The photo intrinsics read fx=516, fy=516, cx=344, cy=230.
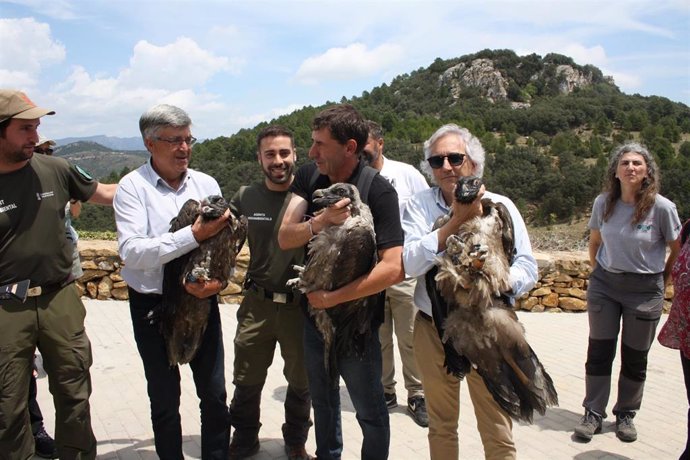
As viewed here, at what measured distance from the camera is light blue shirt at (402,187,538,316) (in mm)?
2857

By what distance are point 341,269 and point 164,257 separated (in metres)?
1.10

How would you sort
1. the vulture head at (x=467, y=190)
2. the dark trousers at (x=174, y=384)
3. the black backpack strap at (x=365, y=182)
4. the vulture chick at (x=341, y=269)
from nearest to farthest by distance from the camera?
1. the vulture head at (x=467, y=190)
2. the vulture chick at (x=341, y=269)
3. the black backpack strap at (x=365, y=182)
4. the dark trousers at (x=174, y=384)

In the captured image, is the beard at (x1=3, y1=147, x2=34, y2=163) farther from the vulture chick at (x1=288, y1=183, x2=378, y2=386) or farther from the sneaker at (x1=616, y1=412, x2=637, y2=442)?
the sneaker at (x1=616, y1=412, x2=637, y2=442)

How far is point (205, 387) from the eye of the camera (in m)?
3.49

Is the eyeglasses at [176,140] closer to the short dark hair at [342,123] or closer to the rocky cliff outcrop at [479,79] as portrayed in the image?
the short dark hair at [342,123]

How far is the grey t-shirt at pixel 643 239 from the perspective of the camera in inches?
173

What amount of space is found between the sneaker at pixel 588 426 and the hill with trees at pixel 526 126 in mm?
9607

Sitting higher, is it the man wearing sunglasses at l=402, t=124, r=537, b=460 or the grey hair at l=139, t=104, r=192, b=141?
the grey hair at l=139, t=104, r=192, b=141

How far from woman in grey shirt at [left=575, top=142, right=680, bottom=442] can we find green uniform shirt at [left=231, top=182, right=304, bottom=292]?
8.93 feet

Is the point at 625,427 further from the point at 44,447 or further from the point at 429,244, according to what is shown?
the point at 44,447

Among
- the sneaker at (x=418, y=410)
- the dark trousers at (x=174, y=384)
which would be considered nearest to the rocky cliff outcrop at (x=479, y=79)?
the sneaker at (x=418, y=410)

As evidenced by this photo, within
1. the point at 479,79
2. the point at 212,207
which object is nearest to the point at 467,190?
the point at 212,207

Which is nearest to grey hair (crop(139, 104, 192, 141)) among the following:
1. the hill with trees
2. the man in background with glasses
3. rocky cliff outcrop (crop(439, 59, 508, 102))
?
the man in background with glasses

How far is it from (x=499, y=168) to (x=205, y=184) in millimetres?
34548
